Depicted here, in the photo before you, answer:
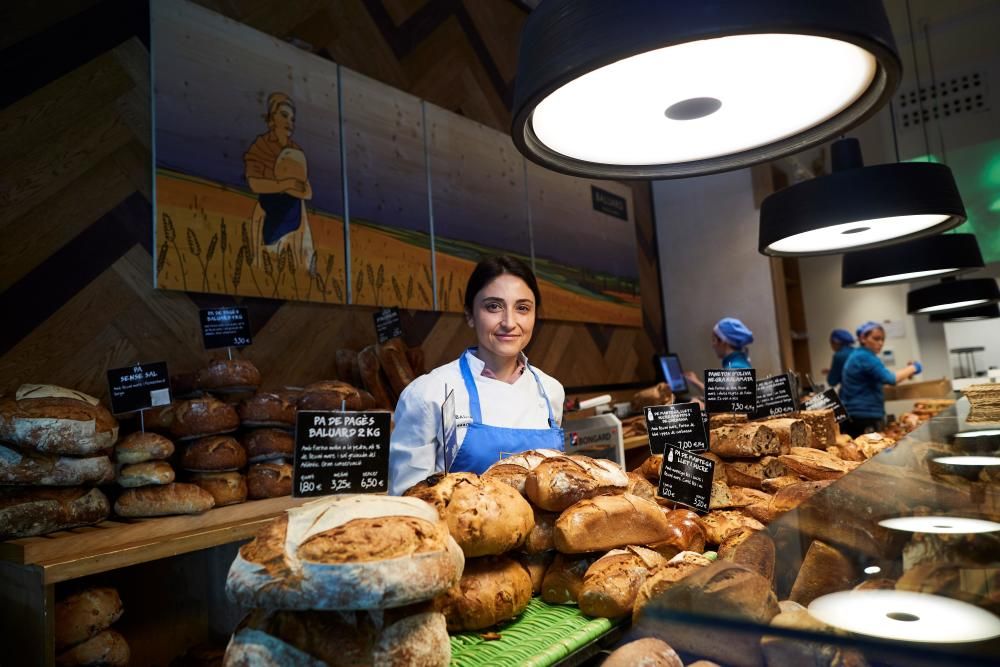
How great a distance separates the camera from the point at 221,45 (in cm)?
285

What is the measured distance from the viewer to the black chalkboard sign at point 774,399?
7.39 ft

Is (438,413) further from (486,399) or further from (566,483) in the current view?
(566,483)

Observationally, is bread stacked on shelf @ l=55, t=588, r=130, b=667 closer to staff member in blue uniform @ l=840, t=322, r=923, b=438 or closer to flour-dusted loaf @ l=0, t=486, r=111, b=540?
flour-dusted loaf @ l=0, t=486, r=111, b=540

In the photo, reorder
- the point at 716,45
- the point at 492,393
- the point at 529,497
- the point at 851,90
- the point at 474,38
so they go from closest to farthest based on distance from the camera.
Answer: the point at 716,45 → the point at 851,90 → the point at 529,497 → the point at 492,393 → the point at 474,38

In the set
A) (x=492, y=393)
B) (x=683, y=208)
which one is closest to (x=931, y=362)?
(x=683, y=208)

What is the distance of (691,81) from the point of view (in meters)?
1.02

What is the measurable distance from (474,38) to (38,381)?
353 centimetres

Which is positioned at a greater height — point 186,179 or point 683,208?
point 683,208

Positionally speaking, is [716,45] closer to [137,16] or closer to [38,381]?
[38,381]

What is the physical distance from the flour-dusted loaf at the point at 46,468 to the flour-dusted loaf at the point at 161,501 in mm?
108

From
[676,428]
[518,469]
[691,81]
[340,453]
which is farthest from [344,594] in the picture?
[676,428]

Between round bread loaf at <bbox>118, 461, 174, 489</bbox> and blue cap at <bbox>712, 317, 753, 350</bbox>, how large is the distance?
13.0ft

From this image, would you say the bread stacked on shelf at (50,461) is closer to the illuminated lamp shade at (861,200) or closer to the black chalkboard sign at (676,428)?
the black chalkboard sign at (676,428)

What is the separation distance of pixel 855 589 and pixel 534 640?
446 millimetres
